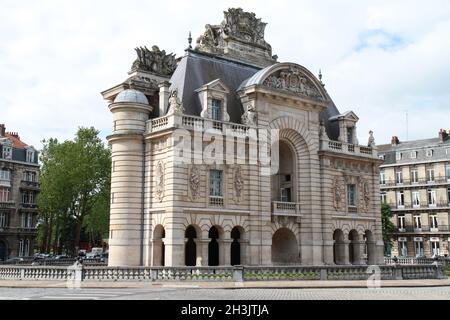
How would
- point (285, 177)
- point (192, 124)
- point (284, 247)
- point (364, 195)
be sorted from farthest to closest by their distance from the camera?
point (364, 195) < point (285, 177) < point (284, 247) < point (192, 124)

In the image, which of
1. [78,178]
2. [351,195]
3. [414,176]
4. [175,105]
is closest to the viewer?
[175,105]

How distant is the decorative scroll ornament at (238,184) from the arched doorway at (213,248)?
2.64 m

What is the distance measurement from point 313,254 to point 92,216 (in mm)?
32214

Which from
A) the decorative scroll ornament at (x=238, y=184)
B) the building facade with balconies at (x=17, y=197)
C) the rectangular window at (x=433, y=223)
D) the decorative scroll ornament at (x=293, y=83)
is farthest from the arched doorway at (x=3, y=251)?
the rectangular window at (x=433, y=223)

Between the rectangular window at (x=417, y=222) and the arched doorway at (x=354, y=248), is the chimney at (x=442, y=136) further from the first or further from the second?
the arched doorway at (x=354, y=248)

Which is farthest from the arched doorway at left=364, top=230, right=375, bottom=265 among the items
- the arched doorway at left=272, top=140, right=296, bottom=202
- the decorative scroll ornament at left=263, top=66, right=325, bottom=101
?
the decorative scroll ornament at left=263, top=66, right=325, bottom=101

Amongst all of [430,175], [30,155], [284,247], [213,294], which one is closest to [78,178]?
[30,155]

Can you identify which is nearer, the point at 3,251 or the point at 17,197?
the point at 3,251

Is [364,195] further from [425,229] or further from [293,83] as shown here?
[425,229]

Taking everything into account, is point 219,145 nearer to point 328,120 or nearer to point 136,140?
point 136,140

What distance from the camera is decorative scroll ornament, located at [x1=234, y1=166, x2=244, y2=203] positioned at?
35094 mm

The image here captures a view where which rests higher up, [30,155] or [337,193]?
[30,155]

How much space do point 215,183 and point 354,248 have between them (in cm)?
1490

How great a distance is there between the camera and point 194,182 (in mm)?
33188
